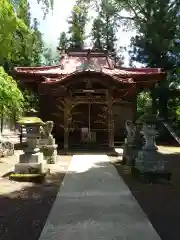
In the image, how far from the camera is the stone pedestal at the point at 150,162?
9.22m

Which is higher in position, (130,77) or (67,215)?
(130,77)

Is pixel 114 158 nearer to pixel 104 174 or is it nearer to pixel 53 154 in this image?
pixel 53 154

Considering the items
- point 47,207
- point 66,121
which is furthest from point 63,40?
point 47,207

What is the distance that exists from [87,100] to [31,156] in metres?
9.36

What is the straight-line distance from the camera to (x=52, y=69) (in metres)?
20.7

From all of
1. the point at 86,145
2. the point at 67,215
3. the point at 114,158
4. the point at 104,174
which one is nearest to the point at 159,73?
the point at 86,145

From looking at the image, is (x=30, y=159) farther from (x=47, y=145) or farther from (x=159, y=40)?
Result: (x=159, y=40)

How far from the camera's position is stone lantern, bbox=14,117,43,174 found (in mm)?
9648

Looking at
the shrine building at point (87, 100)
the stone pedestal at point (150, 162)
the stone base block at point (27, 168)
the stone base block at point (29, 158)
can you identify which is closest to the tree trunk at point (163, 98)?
the shrine building at point (87, 100)

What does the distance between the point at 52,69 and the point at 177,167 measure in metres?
10.9

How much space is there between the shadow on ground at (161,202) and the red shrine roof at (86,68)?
9.25 metres

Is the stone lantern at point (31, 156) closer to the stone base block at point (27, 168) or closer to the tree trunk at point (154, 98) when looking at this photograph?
the stone base block at point (27, 168)

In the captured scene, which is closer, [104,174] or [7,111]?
[104,174]

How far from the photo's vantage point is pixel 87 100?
18859 mm
